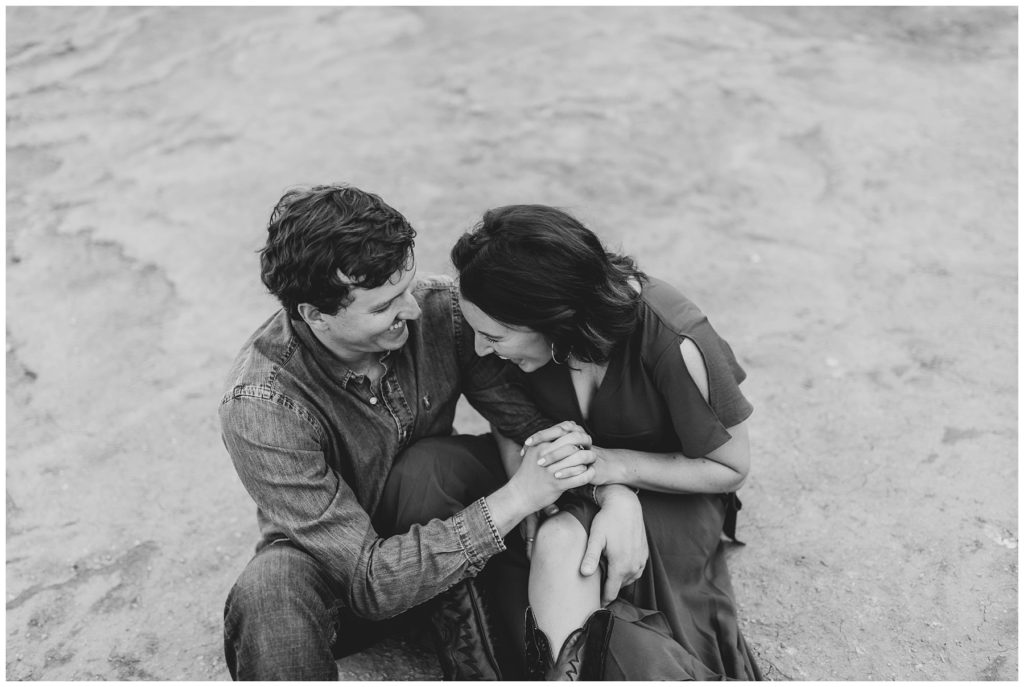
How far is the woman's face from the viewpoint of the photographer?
7.98 ft

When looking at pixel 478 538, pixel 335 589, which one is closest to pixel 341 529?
pixel 335 589

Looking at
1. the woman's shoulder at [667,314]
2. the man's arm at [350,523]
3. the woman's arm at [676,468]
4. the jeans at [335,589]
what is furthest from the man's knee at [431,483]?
the woman's shoulder at [667,314]

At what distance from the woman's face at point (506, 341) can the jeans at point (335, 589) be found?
31 cm

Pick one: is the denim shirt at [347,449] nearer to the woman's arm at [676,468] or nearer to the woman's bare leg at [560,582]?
the woman's bare leg at [560,582]

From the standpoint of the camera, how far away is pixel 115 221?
16.2 ft

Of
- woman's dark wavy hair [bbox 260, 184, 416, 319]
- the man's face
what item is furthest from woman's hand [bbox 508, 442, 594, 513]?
woman's dark wavy hair [bbox 260, 184, 416, 319]

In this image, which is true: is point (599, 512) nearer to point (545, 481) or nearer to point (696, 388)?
point (545, 481)

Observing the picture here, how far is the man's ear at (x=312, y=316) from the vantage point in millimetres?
2416

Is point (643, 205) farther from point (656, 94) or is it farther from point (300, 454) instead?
point (300, 454)

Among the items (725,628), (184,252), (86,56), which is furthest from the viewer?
(86,56)

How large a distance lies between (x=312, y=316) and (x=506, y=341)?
49 cm

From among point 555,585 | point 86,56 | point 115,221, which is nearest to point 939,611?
point 555,585

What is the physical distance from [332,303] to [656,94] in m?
3.88

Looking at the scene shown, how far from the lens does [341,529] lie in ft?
7.75
